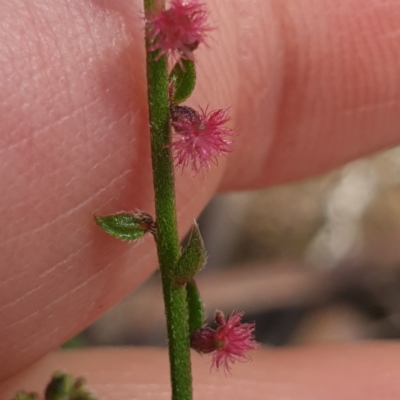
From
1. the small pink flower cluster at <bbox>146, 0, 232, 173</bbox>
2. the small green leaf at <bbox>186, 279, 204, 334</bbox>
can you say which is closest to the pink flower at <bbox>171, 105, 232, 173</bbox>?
the small pink flower cluster at <bbox>146, 0, 232, 173</bbox>

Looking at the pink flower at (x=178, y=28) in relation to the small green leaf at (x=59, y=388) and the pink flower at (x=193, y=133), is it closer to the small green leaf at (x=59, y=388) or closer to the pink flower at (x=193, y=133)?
the pink flower at (x=193, y=133)

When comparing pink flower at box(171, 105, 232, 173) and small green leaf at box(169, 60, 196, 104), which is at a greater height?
small green leaf at box(169, 60, 196, 104)

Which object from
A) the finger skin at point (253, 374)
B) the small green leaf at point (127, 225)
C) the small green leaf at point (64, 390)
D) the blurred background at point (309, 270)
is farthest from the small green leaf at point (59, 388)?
the blurred background at point (309, 270)

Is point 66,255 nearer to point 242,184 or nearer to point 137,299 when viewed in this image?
point 242,184

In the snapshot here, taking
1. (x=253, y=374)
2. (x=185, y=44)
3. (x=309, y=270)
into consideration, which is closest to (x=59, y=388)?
(x=253, y=374)

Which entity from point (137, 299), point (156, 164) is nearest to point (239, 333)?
point (156, 164)

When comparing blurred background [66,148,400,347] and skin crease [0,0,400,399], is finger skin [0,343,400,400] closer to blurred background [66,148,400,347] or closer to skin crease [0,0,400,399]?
skin crease [0,0,400,399]

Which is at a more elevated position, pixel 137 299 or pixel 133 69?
pixel 133 69

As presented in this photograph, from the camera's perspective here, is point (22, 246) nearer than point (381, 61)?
Yes
